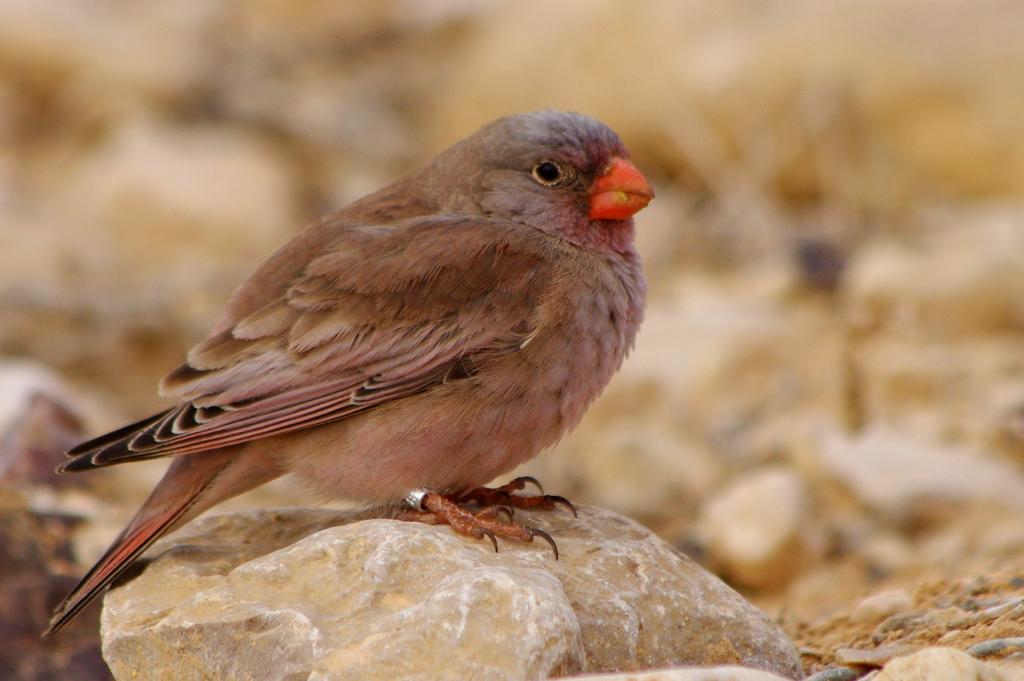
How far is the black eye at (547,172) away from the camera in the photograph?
216 inches

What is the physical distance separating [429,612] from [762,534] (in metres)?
2.56

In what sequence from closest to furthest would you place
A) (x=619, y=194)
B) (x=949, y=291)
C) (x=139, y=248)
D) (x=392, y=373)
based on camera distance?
(x=392, y=373), (x=619, y=194), (x=949, y=291), (x=139, y=248)

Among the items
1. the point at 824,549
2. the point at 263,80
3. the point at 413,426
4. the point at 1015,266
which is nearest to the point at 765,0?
the point at 1015,266

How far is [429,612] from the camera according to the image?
3742mm

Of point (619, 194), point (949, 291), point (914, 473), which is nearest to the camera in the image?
point (619, 194)

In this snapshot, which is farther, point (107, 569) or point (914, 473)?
point (914, 473)

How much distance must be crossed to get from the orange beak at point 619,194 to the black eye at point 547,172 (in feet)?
0.43

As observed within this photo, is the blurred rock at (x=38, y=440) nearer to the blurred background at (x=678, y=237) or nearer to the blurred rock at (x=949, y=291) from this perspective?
the blurred background at (x=678, y=237)

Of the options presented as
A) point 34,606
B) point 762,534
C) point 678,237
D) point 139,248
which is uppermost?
point 678,237

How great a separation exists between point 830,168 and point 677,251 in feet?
3.48

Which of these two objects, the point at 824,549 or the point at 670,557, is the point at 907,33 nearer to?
the point at 824,549

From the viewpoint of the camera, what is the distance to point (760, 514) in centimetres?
609

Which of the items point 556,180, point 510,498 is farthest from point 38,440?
point 556,180

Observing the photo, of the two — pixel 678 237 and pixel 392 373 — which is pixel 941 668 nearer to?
pixel 392 373
